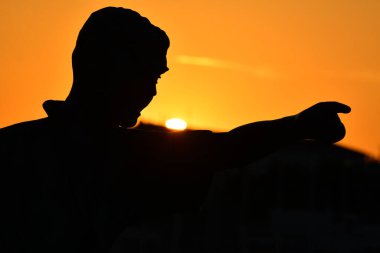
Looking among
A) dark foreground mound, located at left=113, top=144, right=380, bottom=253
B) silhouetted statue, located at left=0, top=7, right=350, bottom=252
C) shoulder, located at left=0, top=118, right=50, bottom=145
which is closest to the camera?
silhouetted statue, located at left=0, top=7, right=350, bottom=252

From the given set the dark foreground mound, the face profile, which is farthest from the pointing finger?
the dark foreground mound

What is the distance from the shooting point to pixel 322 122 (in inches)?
106

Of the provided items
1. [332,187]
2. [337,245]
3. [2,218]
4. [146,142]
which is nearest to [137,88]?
[146,142]

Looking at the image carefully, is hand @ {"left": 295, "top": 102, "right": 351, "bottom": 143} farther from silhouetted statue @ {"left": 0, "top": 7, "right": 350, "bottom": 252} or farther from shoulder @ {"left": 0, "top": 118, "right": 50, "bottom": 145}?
shoulder @ {"left": 0, "top": 118, "right": 50, "bottom": 145}

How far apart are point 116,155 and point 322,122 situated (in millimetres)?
472

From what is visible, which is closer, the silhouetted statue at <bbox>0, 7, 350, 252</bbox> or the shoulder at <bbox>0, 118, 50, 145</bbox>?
the silhouetted statue at <bbox>0, 7, 350, 252</bbox>

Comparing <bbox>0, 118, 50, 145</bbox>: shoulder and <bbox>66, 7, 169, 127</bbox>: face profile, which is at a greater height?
<bbox>66, 7, 169, 127</bbox>: face profile

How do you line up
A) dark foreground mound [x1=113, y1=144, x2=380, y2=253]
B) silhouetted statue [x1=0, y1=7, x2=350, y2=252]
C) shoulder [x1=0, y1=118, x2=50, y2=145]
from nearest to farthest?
silhouetted statue [x1=0, y1=7, x2=350, y2=252] → shoulder [x1=0, y1=118, x2=50, y2=145] → dark foreground mound [x1=113, y1=144, x2=380, y2=253]

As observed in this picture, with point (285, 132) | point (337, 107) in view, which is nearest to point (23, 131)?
point (285, 132)

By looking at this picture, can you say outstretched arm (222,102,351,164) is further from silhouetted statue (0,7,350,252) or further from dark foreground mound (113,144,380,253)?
dark foreground mound (113,144,380,253)

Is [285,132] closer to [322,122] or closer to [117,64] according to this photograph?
[322,122]

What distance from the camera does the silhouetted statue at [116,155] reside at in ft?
8.67

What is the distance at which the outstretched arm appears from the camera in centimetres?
269

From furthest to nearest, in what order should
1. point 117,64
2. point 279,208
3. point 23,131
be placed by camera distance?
point 279,208, point 23,131, point 117,64
